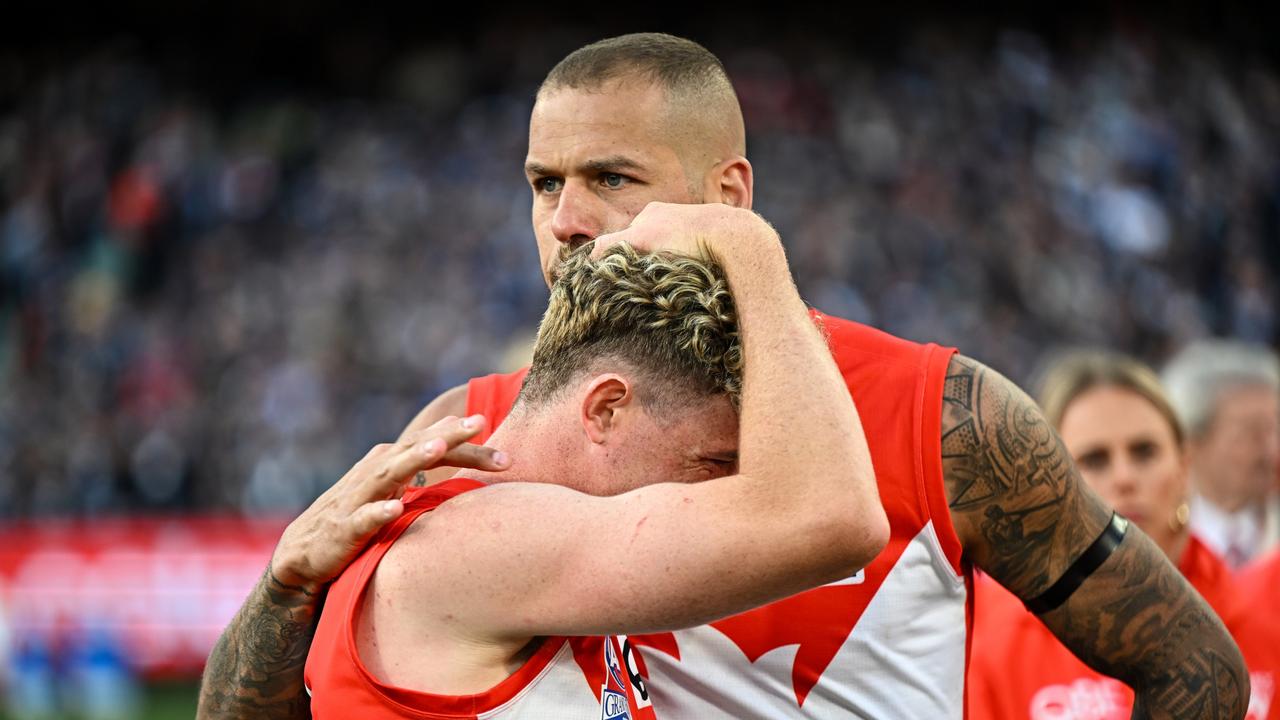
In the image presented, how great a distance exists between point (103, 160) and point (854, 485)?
19.9 meters

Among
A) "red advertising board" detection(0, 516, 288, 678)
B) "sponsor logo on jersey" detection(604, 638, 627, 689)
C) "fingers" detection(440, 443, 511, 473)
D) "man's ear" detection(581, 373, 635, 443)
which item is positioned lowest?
"red advertising board" detection(0, 516, 288, 678)

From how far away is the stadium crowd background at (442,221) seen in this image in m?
16.4

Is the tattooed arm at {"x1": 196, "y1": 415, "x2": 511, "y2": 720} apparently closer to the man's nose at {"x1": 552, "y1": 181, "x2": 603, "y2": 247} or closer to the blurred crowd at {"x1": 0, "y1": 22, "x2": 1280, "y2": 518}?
the man's nose at {"x1": 552, "y1": 181, "x2": 603, "y2": 247}

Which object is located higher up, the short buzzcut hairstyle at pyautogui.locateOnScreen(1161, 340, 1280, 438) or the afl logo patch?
the short buzzcut hairstyle at pyautogui.locateOnScreen(1161, 340, 1280, 438)

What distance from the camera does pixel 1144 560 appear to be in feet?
10.1

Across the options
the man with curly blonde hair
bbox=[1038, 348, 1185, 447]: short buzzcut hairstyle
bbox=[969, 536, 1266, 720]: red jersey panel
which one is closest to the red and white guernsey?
the man with curly blonde hair

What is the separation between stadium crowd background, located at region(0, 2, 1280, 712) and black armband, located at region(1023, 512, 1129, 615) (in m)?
13.0

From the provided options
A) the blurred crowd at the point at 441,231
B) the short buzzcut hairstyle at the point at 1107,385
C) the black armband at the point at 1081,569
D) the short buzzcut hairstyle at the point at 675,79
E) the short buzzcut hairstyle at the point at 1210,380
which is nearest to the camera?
the black armband at the point at 1081,569

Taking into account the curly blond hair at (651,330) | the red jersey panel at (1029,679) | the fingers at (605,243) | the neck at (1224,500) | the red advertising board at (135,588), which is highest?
the fingers at (605,243)

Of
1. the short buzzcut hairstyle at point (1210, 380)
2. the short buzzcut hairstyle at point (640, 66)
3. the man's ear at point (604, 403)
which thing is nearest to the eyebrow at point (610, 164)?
the short buzzcut hairstyle at point (640, 66)

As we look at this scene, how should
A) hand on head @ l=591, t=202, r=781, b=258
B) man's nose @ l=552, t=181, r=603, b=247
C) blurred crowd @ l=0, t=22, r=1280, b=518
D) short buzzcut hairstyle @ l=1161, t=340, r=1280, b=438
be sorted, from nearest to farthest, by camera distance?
1. hand on head @ l=591, t=202, r=781, b=258
2. man's nose @ l=552, t=181, r=603, b=247
3. short buzzcut hairstyle @ l=1161, t=340, r=1280, b=438
4. blurred crowd @ l=0, t=22, r=1280, b=518

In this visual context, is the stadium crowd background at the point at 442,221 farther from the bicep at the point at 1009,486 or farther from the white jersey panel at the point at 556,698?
the white jersey panel at the point at 556,698

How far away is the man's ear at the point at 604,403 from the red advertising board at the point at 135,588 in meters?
10.3

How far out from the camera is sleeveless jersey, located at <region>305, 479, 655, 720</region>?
2.25m
